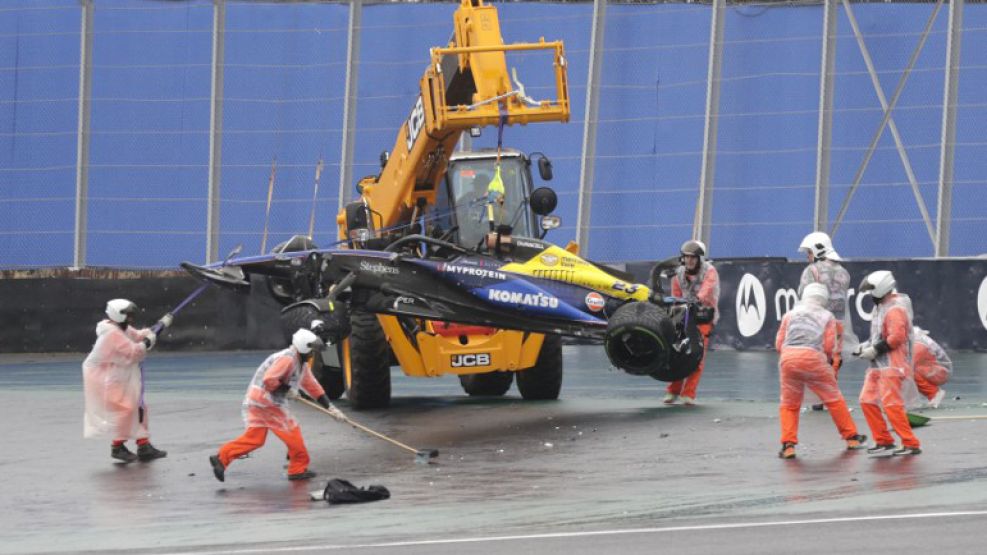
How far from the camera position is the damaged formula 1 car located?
16.4 m

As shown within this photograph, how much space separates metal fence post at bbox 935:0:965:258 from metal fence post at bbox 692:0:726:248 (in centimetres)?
355

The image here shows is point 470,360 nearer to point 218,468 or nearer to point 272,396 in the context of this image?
point 272,396

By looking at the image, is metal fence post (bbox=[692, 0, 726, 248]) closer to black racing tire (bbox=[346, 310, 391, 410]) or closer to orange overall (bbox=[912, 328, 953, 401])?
black racing tire (bbox=[346, 310, 391, 410])

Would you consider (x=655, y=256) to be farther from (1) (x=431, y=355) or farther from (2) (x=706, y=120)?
(1) (x=431, y=355)

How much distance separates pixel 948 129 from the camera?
2561 cm

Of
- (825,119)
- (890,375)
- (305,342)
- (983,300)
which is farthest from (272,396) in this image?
(825,119)

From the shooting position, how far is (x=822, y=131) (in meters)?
26.7

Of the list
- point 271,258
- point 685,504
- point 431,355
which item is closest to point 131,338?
point 271,258

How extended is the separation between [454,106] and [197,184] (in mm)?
12502

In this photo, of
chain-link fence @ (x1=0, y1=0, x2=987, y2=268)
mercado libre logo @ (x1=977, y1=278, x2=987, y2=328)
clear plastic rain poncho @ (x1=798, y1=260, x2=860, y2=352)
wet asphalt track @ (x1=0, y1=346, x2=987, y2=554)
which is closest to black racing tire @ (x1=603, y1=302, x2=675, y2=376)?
wet asphalt track @ (x1=0, y1=346, x2=987, y2=554)

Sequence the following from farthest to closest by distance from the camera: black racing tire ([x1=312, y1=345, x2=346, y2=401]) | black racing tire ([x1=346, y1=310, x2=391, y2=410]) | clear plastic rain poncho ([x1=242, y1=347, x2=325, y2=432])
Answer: black racing tire ([x1=312, y1=345, x2=346, y2=401]), black racing tire ([x1=346, y1=310, x2=391, y2=410]), clear plastic rain poncho ([x1=242, y1=347, x2=325, y2=432])

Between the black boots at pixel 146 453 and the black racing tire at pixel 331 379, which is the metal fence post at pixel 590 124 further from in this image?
the black boots at pixel 146 453

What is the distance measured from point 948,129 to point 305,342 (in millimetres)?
13756

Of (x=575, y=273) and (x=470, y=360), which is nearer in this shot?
(x=575, y=273)
